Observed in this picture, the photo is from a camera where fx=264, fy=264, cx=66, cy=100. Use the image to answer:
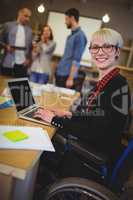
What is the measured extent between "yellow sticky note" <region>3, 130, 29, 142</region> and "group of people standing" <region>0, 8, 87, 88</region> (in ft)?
5.37

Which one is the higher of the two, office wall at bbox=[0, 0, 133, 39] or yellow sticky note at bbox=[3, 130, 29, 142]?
office wall at bbox=[0, 0, 133, 39]

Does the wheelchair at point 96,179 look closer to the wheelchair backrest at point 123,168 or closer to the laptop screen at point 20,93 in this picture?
the wheelchair backrest at point 123,168

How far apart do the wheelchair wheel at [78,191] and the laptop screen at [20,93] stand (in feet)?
1.70

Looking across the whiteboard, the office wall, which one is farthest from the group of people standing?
the office wall

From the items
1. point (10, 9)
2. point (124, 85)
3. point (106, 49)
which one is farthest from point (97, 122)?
point (10, 9)

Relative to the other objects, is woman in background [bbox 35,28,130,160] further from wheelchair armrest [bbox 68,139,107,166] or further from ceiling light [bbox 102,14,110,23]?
ceiling light [bbox 102,14,110,23]

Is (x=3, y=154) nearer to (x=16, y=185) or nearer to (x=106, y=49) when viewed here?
(x=16, y=185)

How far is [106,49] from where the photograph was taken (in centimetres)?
128

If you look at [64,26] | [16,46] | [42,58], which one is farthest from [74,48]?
[64,26]

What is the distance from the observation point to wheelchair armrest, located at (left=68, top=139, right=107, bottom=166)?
3.73 feet

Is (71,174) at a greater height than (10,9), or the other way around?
(10,9)

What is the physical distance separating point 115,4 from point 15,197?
5022 mm

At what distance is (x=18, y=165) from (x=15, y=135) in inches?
9.1

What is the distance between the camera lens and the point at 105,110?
1163mm
